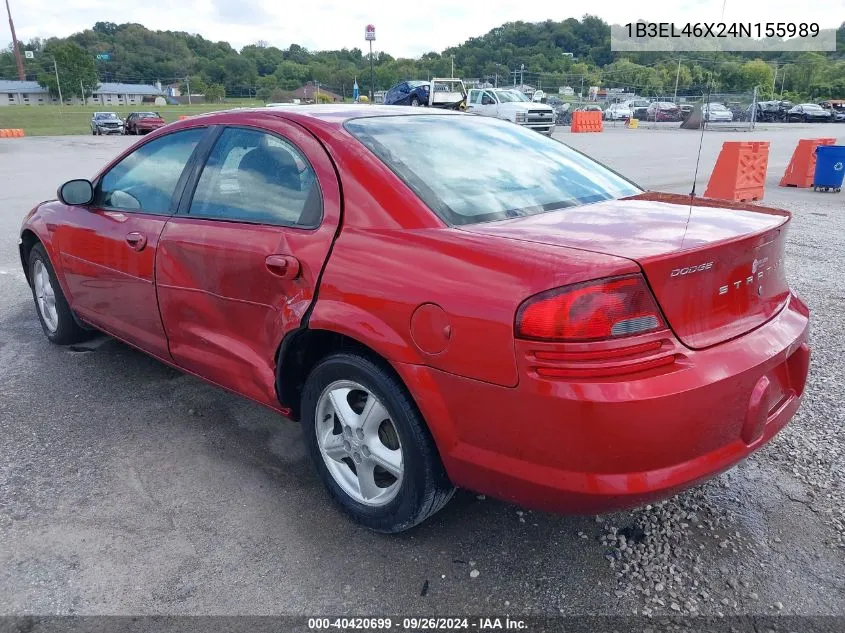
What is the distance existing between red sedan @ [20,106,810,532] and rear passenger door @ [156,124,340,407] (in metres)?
0.01

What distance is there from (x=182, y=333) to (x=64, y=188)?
4.16ft

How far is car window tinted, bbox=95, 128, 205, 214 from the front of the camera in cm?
339

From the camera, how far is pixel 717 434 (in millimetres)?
2129

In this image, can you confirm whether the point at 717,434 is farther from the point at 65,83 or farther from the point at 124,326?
the point at 65,83

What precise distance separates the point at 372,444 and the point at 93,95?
118 m

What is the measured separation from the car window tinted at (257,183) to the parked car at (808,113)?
5452cm

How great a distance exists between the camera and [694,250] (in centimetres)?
210

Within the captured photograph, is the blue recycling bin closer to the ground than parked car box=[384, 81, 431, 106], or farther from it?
closer to the ground

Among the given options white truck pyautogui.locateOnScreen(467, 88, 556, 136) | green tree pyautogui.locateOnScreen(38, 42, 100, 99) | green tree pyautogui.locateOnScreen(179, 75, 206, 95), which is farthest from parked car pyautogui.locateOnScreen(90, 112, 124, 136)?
green tree pyautogui.locateOnScreen(179, 75, 206, 95)

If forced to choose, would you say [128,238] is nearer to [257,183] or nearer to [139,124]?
[257,183]

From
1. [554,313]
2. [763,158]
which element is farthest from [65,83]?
[554,313]

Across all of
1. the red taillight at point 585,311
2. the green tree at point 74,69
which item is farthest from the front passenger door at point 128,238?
the green tree at point 74,69

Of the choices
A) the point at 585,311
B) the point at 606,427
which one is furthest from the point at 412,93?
the point at 606,427

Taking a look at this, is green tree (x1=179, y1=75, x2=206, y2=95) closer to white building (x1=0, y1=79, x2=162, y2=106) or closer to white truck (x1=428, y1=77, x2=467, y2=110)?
white building (x1=0, y1=79, x2=162, y2=106)
